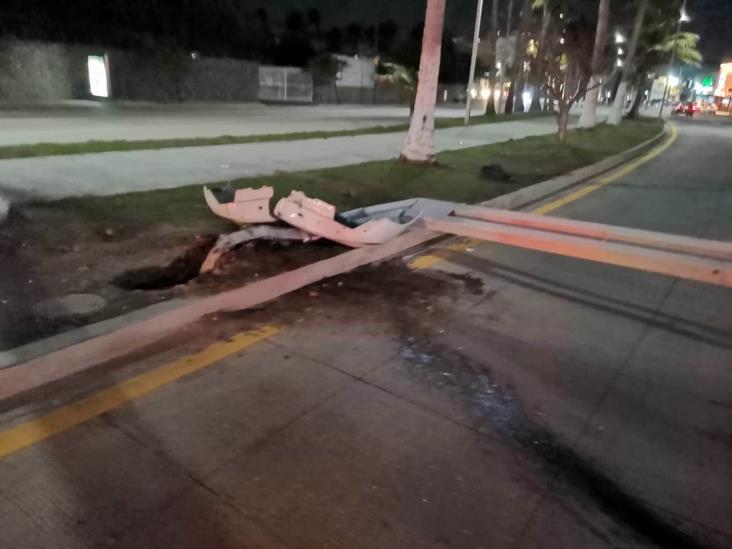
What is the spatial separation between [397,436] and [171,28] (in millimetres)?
37019

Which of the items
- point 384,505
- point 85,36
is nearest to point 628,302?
point 384,505

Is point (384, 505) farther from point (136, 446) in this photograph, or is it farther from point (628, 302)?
point (628, 302)

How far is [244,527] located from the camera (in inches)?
114

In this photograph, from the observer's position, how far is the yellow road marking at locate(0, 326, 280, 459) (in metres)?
3.43

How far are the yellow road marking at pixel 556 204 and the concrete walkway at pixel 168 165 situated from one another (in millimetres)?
4535

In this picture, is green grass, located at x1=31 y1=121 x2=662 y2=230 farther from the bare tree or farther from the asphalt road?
the asphalt road

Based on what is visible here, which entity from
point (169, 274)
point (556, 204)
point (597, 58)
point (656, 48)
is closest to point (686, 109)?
point (656, 48)

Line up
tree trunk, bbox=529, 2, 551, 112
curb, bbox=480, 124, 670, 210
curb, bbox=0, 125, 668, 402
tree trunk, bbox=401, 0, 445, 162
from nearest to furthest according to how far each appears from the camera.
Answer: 1. curb, bbox=0, 125, 668, 402
2. curb, bbox=480, 124, 670, 210
3. tree trunk, bbox=401, 0, 445, 162
4. tree trunk, bbox=529, 2, 551, 112

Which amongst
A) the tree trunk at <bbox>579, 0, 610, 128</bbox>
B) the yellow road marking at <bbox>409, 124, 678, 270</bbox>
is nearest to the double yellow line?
the yellow road marking at <bbox>409, 124, 678, 270</bbox>

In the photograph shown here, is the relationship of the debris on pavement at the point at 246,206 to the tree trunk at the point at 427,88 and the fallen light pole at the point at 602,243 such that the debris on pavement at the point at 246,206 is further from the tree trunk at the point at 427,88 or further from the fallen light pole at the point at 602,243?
the tree trunk at the point at 427,88

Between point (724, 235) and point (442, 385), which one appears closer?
point (442, 385)

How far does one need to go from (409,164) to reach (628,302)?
802cm

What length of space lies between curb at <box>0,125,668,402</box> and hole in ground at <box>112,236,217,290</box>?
32.5 inches

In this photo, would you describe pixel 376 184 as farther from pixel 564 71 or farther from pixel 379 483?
pixel 564 71
